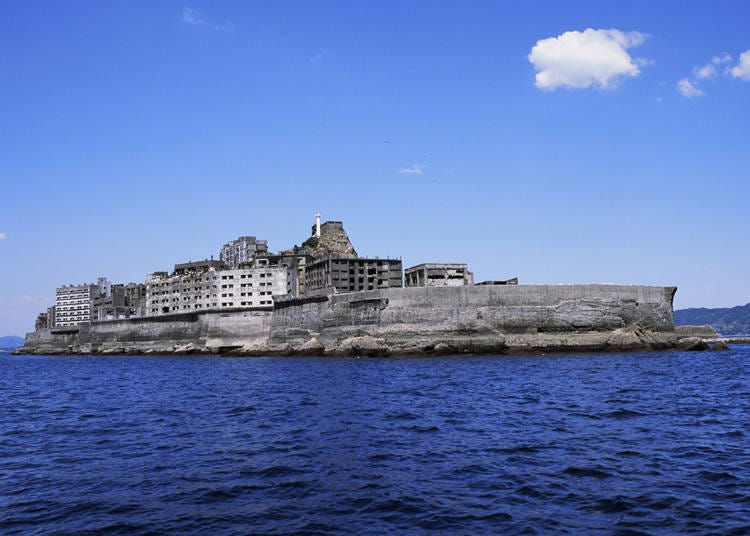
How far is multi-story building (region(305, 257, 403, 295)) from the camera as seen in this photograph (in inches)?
4715

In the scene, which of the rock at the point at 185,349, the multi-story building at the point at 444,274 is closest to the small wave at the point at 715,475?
the rock at the point at 185,349

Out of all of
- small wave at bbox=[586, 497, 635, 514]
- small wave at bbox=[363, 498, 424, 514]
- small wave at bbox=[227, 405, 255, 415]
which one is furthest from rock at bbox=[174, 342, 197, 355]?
small wave at bbox=[586, 497, 635, 514]

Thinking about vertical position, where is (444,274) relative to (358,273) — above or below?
below

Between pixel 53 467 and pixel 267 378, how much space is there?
27.4 meters

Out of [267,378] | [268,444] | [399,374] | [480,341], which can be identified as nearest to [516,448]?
[268,444]

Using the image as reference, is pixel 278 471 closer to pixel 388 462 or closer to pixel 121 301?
pixel 388 462

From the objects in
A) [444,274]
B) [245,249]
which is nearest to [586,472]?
[444,274]

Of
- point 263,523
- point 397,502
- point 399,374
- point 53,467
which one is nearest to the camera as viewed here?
point 263,523

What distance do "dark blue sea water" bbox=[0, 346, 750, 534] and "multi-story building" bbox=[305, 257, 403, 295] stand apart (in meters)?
87.5

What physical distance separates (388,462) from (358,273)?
106 metres

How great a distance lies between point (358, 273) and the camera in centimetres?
12169

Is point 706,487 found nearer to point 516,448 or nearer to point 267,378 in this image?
point 516,448

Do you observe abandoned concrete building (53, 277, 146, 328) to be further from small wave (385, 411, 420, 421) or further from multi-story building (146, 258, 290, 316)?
small wave (385, 411, 420, 421)

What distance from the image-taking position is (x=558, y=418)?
22.5 m
